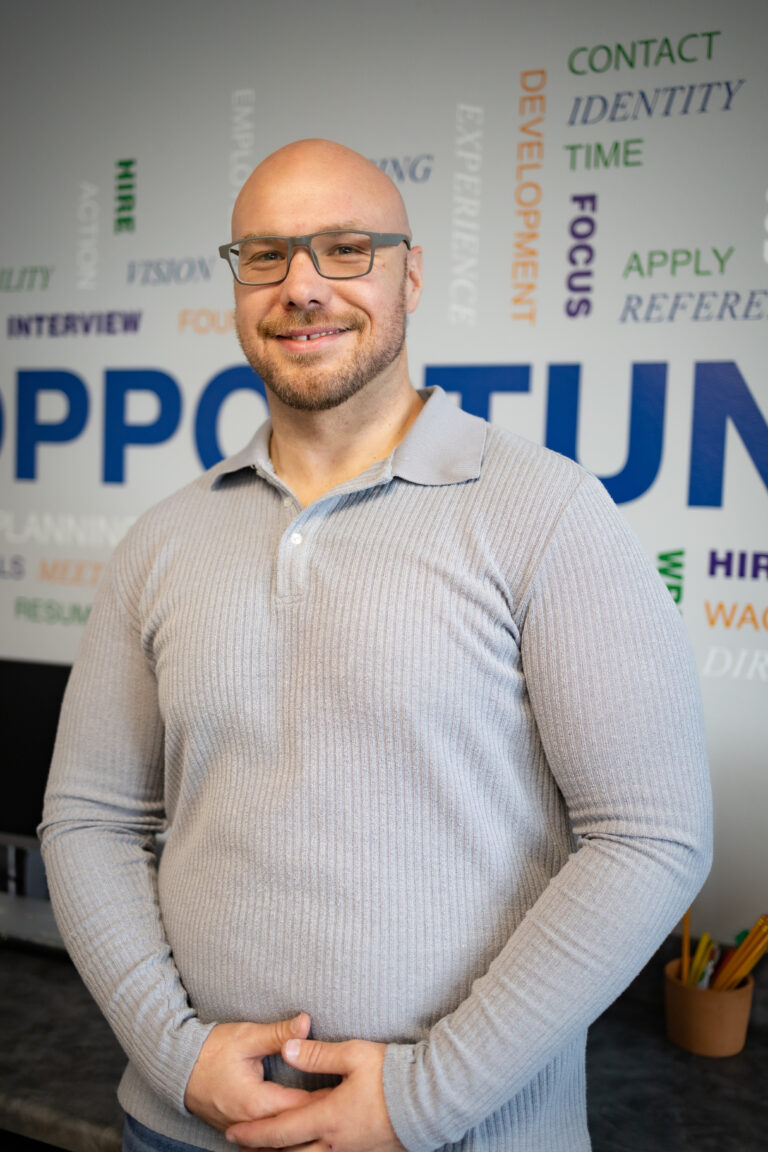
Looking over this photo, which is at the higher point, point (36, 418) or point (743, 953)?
point (36, 418)

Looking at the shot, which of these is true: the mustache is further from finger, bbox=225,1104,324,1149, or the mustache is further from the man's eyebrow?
finger, bbox=225,1104,324,1149

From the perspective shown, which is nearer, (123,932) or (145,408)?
(123,932)

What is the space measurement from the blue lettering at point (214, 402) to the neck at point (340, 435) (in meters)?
0.83

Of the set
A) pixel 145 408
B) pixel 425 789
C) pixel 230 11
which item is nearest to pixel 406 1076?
pixel 425 789

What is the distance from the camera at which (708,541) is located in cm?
148

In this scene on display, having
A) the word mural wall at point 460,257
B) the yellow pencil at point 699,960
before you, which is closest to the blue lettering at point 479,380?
the word mural wall at point 460,257

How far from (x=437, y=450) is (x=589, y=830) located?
379 millimetres

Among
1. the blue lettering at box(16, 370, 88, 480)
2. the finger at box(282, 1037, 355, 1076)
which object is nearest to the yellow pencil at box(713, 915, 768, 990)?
the finger at box(282, 1037, 355, 1076)

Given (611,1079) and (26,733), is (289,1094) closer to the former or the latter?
(611,1079)

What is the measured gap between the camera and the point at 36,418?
6.59 feet

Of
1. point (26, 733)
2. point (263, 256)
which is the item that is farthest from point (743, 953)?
point (26, 733)

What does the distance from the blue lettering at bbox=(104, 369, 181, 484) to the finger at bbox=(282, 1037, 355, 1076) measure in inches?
51.6

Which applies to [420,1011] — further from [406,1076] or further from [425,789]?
[425,789]

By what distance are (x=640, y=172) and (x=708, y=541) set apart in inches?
22.8
